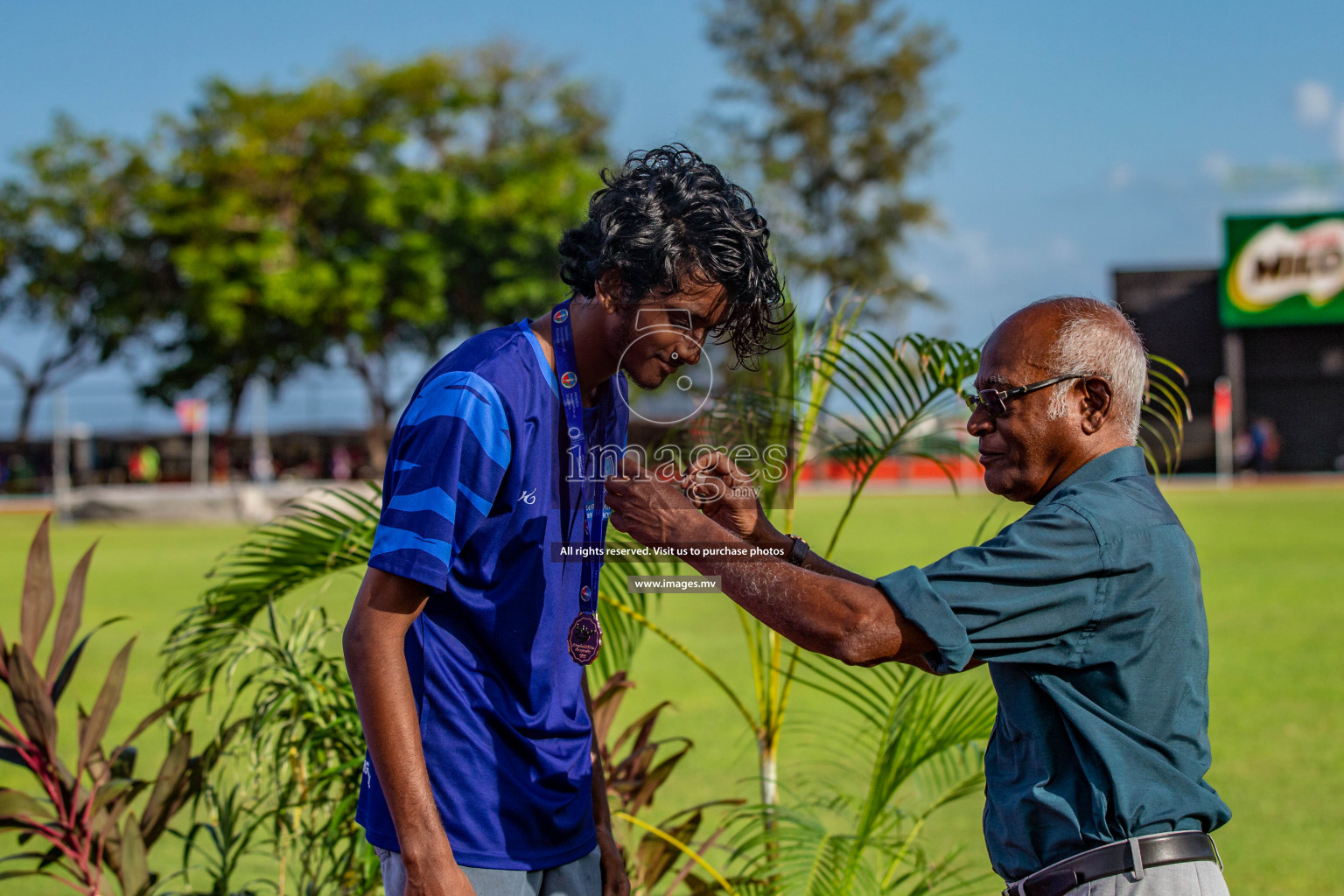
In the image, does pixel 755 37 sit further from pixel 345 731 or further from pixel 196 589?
pixel 345 731

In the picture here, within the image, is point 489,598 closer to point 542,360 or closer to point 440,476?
point 440,476

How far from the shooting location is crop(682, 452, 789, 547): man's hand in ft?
6.75

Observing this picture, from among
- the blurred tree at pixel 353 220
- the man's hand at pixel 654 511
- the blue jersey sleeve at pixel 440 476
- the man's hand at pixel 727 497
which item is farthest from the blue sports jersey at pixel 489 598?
the blurred tree at pixel 353 220

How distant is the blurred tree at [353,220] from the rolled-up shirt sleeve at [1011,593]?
27.8 meters

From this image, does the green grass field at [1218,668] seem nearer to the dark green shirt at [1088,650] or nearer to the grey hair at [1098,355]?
the dark green shirt at [1088,650]

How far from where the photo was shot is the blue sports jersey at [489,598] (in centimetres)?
174

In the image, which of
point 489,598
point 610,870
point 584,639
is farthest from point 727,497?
point 610,870

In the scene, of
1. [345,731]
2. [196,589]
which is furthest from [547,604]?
[196,589]

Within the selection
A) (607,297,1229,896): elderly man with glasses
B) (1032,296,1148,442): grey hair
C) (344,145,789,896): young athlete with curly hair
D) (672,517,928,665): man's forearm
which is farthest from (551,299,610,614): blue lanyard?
(1032,296,1148,442): grey hair

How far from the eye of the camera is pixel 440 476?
5.66 ft

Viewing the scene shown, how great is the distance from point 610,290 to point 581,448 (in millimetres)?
271

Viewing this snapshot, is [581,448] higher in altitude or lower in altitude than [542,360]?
lower

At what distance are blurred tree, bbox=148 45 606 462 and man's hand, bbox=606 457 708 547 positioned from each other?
27.6 meters

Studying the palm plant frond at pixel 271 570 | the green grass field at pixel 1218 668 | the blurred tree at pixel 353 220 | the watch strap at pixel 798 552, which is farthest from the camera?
the blurred tree at pixel 353 220
